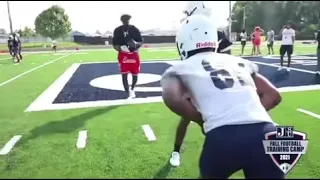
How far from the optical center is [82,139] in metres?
4.97

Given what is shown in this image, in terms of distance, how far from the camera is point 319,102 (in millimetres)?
7066

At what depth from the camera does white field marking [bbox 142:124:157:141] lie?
4992mm

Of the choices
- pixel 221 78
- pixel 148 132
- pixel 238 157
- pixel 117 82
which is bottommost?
pixel 117 82

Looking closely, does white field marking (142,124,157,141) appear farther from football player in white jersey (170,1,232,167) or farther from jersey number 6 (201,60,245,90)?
jersey number 6 (201,60,245,90)

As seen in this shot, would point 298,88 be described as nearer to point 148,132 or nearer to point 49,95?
point 148,132

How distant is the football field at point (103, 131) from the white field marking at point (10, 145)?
0.04 feet

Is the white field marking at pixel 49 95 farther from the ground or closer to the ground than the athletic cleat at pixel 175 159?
closer to the ground

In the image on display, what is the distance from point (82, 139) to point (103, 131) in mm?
474

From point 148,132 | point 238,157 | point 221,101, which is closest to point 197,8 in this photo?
point 221,101

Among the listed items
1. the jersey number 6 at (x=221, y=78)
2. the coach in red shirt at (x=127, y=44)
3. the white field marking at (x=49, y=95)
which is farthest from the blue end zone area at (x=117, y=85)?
the jersey number 6 at (x=221, y=78)

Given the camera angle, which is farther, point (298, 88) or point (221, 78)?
point (298, 88)

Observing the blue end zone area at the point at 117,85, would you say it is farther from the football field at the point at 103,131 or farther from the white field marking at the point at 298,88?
the white field marking at the point at 298,88

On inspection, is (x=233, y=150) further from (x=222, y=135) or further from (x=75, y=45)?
(x=75, y=45)

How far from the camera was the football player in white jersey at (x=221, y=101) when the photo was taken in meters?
1.88
